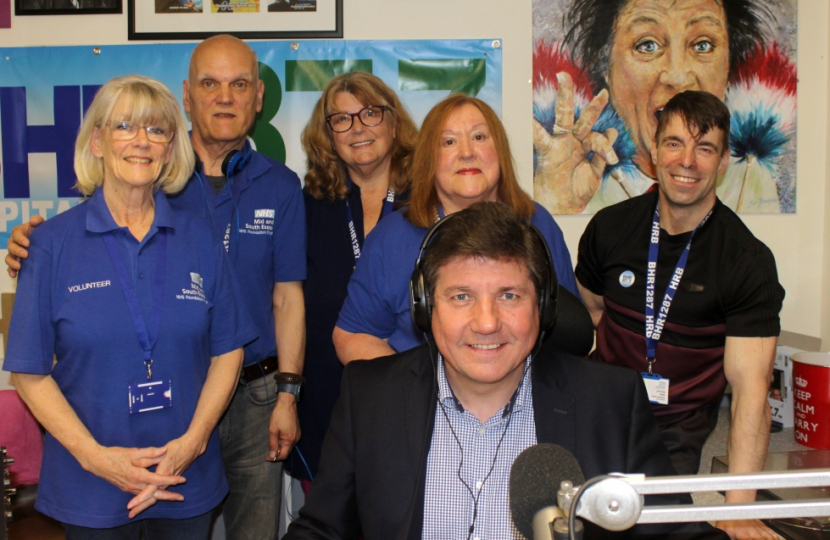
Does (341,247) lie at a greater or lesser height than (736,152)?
lesser

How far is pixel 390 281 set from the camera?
2252 millimetres

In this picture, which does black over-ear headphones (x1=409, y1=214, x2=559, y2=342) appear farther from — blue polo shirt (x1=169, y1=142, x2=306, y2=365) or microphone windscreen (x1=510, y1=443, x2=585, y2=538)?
blue polo shirt (x1=169, y1=142, x2=306, y2=365)

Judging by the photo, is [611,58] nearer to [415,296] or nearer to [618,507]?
[415,296]

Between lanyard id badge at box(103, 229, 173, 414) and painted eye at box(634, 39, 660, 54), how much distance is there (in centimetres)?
261

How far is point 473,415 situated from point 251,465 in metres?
1.28

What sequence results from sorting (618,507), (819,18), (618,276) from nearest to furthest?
(618,507), (618,276), (819,18)

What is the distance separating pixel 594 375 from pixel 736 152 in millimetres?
2389

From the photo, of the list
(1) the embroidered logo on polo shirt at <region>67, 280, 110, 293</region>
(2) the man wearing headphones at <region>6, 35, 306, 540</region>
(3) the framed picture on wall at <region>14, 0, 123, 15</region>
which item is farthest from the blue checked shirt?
(3) the framed picture on wall at <region>14, 0, 123, 15</region>

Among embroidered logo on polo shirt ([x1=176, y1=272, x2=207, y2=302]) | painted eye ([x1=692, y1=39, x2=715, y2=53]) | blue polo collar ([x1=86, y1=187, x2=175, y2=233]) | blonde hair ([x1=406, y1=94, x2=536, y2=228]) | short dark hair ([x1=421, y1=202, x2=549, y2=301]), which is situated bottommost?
embroidered logo on polo shirt ([x1=176, y1=272, x2=207, y2=302])

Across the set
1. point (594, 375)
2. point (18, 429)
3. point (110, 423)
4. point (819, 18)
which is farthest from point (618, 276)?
point (18, 429)

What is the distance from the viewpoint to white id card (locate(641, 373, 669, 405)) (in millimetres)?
2268

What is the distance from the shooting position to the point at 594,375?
167 centimetres

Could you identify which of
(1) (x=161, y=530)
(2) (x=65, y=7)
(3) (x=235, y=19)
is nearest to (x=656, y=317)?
(1) (x=161, y=530)

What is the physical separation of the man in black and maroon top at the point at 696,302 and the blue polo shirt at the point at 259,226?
4.03 feet
